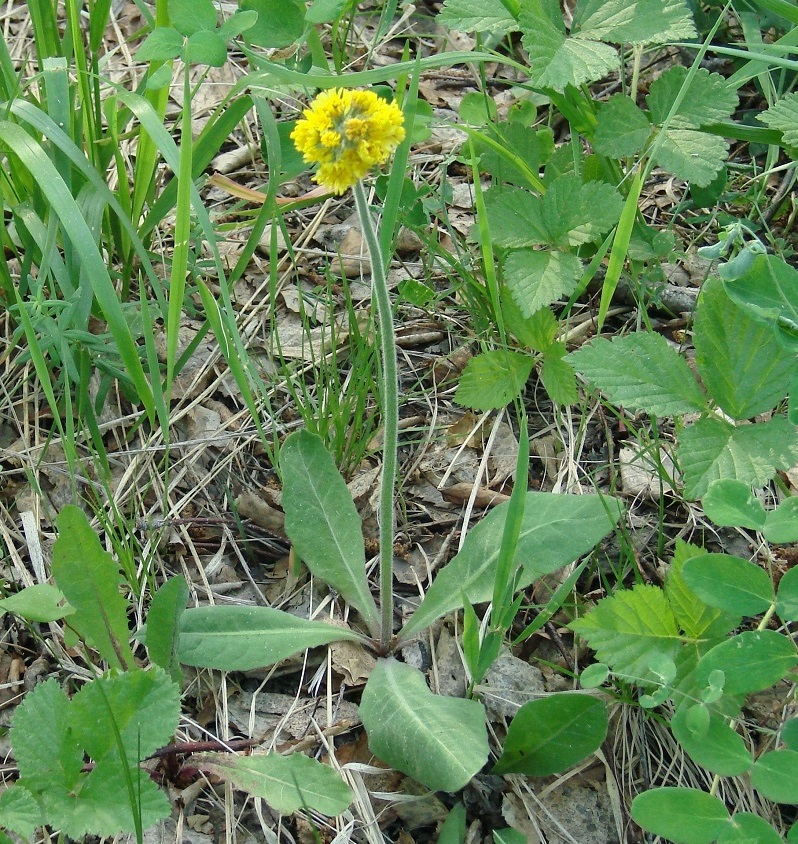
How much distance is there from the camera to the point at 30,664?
6.37ft

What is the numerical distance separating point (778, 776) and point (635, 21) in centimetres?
186

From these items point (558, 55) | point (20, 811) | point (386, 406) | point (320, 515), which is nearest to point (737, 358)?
point (386, 406)

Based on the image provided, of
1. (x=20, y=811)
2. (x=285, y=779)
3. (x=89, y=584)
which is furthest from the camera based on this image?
(x=89, y=584)

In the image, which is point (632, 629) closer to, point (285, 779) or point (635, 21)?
point (285, 779)

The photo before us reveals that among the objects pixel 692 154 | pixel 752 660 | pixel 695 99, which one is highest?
pixel 695 99

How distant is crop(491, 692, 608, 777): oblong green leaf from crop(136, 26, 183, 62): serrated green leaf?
5.55ft

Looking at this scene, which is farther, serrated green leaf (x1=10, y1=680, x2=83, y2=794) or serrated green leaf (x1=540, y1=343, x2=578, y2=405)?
serrated green leaf (x1=540, y1=343, x2=578, y2=405)

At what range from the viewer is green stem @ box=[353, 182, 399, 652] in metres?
1.43

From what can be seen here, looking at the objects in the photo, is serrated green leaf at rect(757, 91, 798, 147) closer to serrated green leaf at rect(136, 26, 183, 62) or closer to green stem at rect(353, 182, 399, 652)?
green stem at rect(353, 182, 399, 652)

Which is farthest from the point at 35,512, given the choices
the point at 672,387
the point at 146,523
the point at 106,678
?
the point at 672,387

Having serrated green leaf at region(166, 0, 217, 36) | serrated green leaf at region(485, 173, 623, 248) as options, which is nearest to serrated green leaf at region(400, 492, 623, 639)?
serrated green leaf at region(485, 173, 623, 248)

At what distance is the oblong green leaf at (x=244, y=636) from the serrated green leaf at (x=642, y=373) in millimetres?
822

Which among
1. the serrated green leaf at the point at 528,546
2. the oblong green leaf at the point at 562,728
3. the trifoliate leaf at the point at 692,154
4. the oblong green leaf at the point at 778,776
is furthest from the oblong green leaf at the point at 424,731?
the trifoliate leaf at the point at 692,154

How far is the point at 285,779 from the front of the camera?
1.65 metres
